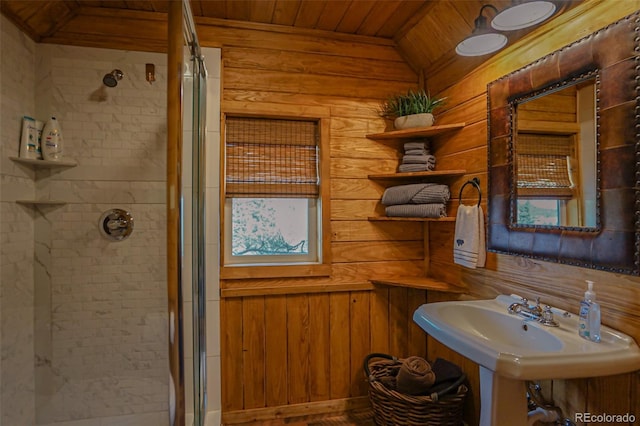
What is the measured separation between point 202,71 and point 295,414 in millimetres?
1984

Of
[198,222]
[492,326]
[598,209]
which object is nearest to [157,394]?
[198,222]

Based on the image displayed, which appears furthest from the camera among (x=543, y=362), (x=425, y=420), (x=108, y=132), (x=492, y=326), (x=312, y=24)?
(x=312, y=24)

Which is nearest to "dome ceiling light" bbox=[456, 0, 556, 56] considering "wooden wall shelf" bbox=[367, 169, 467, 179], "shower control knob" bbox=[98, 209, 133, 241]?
"wooden wall shelf" bbox=[367, 169, 467, 179]

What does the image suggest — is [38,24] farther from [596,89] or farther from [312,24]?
[596,89]

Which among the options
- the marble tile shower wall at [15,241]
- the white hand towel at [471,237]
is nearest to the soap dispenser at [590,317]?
the white hand towel at [471,237]

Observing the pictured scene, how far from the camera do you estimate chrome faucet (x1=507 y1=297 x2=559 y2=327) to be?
133 cm

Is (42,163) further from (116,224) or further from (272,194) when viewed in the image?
(272,194)

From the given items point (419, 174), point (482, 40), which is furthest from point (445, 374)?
point (482, 40)

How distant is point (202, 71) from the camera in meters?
1.85

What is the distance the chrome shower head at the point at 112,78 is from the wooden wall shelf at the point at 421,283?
5.83 feet

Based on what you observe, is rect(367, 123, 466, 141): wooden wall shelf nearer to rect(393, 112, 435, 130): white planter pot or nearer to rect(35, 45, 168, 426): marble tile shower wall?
rect(393, 112, 435, 130): white planter pot

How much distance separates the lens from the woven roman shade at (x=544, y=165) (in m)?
1.34

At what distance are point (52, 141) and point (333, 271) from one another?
63.7 inches

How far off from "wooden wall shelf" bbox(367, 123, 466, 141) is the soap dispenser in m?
1.06
